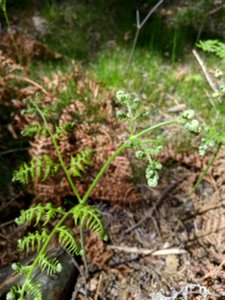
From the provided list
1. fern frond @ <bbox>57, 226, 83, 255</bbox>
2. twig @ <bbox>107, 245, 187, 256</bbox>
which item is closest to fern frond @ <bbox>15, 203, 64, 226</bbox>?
fern frond @ <bbox>57, 226, 83, 255</bbox>

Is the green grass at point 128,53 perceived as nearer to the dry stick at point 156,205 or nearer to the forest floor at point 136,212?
the forest floor at point 136,212

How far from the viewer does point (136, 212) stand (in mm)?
3002

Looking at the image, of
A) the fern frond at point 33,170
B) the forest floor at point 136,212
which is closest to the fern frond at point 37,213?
the fern frond at point 33,170

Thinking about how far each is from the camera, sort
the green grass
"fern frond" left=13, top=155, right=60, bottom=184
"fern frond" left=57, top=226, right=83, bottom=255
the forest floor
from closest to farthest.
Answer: "fern frond" left=57, top=226, right=83, bottom=255, "fern frond" left=13, top=155, right=60, bottom=184, the forest floor, the green grass

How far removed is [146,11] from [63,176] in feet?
9.66

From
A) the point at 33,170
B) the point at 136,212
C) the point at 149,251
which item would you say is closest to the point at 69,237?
the point at 33,170

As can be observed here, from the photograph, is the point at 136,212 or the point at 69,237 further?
the point at 136,212

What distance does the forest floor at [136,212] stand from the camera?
2.60 m

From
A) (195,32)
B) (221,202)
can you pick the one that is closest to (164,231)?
(221,202)

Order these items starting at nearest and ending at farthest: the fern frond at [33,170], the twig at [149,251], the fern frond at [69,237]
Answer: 1. the fern frond at [69,237]
2. the fern frond at [33,170]
3. the twig at [149,251]

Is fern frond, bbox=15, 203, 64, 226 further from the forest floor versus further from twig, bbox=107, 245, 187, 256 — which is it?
twig, bbox=107, 245, 187, 256

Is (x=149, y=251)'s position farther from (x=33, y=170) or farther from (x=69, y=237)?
(x=33, y=170)

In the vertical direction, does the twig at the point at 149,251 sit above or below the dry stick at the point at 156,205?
below

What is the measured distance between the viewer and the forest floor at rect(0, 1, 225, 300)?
8.52 feet
